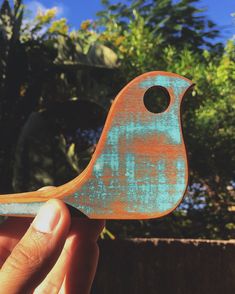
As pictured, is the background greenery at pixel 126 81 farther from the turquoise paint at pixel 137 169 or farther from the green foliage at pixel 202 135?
the turquoise paint at pixel 137 169

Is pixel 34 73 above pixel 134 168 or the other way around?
above

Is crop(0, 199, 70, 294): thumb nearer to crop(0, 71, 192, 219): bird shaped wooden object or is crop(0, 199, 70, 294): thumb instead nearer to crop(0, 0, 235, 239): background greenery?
crop(0, 71, 192, 219): bird shaped wooden object

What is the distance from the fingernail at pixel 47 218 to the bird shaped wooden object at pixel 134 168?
3 cm

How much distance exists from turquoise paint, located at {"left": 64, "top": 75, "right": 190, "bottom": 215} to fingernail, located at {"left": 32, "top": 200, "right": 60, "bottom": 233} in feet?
0.17

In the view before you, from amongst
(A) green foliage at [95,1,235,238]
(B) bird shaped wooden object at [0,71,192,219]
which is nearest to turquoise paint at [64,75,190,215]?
(B) bird shaped wooden object at [0,71,192,219]

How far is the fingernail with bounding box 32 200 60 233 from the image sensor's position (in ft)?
2.89

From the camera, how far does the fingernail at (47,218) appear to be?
88 centimetres

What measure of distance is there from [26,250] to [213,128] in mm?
3285

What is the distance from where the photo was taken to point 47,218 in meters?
0.88

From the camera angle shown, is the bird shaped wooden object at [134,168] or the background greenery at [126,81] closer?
the bird shaped wooden object at [134,168]

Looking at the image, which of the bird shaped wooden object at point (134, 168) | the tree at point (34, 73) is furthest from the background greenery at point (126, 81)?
the bird shaped wooden object at point (134, 168)

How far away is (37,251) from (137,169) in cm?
26

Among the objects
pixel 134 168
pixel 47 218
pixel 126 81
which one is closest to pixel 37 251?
pixel 47 218

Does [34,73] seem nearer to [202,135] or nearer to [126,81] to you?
[126,81]
